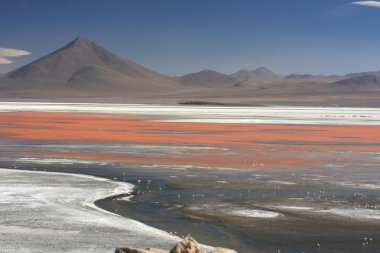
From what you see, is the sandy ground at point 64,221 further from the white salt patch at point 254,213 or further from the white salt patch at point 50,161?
the white salt patch at point 50,161

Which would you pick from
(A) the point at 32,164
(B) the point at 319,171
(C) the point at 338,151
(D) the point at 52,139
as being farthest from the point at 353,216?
(D) the point at 52,139

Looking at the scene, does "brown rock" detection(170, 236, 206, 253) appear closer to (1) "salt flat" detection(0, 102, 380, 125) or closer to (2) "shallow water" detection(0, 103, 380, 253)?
(2) "shallow water" detection(0, 103, 380, 253)

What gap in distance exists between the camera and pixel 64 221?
11820 mm

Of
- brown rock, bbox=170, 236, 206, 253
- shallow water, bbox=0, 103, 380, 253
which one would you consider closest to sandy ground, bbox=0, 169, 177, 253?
shallow water, bbox=0, 103, 380, 253

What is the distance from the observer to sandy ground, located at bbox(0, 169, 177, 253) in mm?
10211

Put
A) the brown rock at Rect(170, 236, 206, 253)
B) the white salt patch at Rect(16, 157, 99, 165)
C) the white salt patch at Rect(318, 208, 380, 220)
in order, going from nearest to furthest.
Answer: the brown rock at Rect(170, 236, 206, 253) < the white salt patch at Rect(318, 208, 380, 220) < the white salt patch at Rect(16, 157, 99, 165)

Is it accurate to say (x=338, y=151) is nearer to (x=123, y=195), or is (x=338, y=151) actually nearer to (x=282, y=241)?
(x=123, y=195)

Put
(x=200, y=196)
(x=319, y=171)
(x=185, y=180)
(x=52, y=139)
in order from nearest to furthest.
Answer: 1. (x=200, y=196)
2. (x=185, y=180)
3. (x=319, y=171)
4. (x=52, y=139)

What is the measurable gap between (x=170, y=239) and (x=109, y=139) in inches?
783

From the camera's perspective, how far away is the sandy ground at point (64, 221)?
10.2 meters

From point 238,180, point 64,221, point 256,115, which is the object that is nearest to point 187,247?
point 64,221

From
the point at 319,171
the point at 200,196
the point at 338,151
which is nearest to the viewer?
the point at 200,196

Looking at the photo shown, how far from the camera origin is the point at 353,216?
1273 cm

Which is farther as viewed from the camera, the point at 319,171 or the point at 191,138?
the point at 191,138
